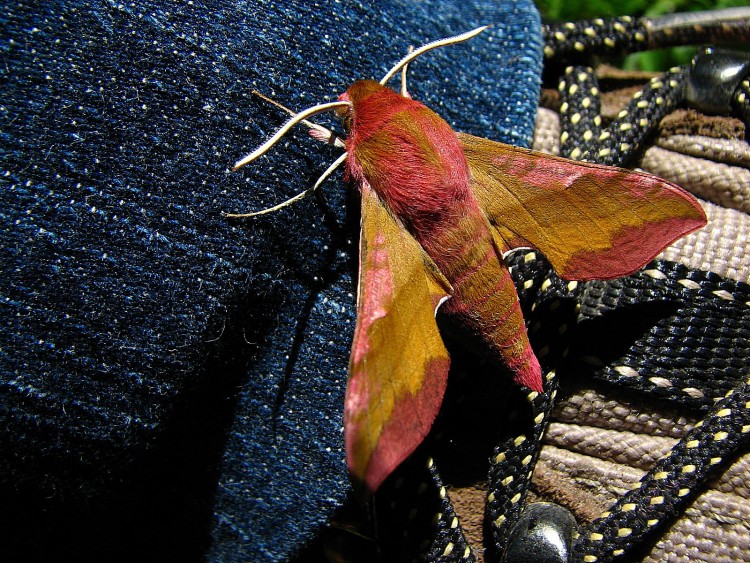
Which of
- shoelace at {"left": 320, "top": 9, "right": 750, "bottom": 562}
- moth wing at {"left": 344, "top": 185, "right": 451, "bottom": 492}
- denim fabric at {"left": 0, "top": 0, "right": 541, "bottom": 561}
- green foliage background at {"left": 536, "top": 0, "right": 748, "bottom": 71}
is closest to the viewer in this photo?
moth wing at {"left": 344, "top": 185, "right": 451, "bottom": 492}

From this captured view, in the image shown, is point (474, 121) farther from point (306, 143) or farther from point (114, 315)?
point (114, 315)

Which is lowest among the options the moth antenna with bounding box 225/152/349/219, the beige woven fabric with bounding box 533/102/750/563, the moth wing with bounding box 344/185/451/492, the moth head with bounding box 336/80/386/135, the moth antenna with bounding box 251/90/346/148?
the beige woven fabric with bounding box 533/102/750/563

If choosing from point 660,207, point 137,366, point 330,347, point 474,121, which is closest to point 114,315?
point 137,366

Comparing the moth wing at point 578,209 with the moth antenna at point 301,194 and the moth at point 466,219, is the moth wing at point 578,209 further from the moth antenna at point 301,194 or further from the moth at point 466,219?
the moth antenna at point 301,194

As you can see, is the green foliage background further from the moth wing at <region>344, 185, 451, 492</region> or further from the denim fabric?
the moth wing at <region>344, 185, 451, 492</region>

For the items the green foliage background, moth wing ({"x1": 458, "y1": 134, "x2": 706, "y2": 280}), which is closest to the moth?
moth wing ({"x1": 458, "y1": 134, "x2": 706, "y2": 280})
